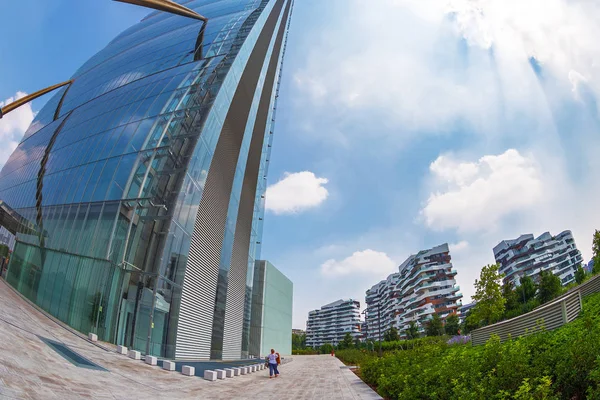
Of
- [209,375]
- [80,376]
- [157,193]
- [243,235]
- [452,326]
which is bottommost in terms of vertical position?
[209,375]

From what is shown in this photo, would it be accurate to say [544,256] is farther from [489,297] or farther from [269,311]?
[269,311]

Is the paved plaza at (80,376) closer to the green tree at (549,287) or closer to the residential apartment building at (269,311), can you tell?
the residential apartment building at (269,311)

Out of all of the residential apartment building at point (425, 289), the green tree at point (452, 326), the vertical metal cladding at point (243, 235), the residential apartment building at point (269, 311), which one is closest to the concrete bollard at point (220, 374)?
the vertical metal cladding at point (243, 235)

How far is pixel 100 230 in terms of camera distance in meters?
16.2

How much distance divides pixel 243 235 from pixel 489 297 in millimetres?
25675

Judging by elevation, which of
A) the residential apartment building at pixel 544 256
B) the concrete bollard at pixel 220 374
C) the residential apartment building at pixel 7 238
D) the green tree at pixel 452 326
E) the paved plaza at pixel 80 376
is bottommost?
the concrete bollard at pixel 220 374

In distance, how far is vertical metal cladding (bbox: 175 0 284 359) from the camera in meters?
20.2

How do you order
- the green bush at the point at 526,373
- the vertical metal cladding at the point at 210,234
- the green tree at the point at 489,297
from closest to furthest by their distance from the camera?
the green bush at the point at 526,373, the vertical metal cladding at the point at 210,234, the green tree at the point at 489,297

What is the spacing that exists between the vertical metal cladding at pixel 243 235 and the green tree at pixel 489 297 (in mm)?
23905

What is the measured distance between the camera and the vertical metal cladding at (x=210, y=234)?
20.2 metres

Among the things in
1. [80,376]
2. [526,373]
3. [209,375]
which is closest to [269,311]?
[209,375]

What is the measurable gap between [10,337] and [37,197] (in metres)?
19.4

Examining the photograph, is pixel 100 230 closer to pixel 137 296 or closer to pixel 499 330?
pixel 137 296

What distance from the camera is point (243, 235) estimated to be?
3128 cm
